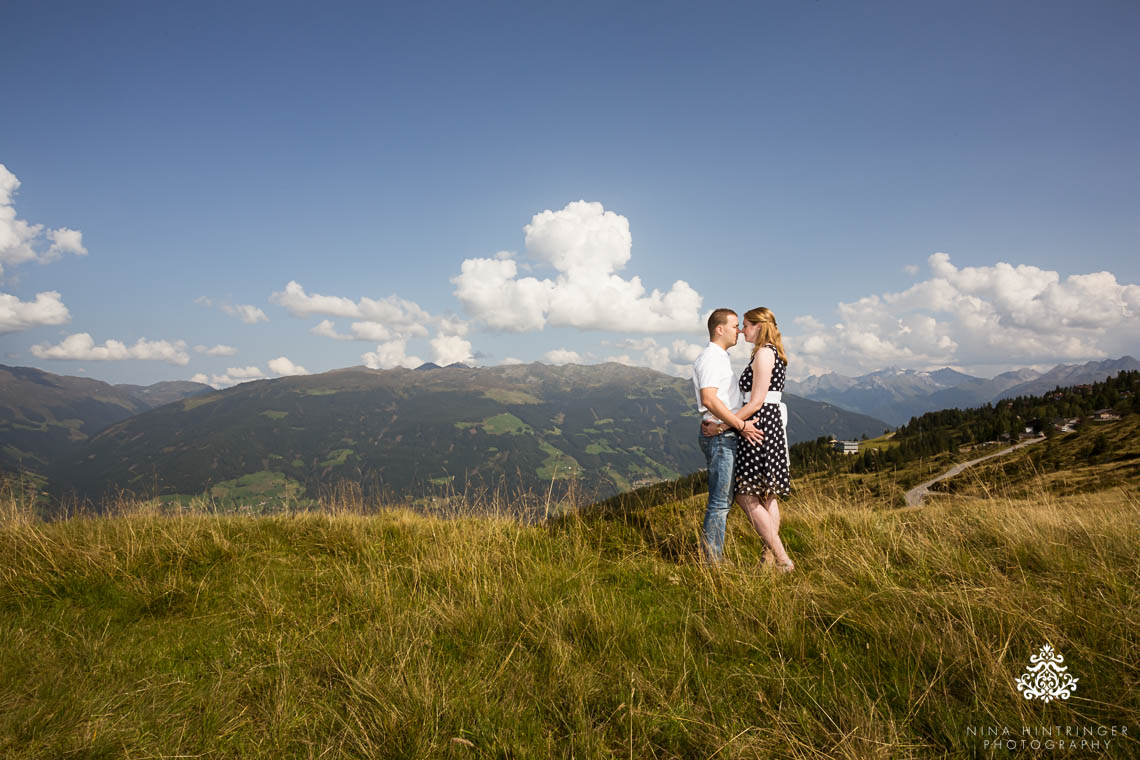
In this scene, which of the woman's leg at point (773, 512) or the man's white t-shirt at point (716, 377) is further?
the man's white t-shirt at point (716, 377)

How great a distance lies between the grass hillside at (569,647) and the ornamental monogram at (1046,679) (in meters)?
0.05

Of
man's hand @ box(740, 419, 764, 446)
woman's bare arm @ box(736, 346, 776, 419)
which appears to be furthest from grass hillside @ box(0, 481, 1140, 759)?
woman's bare arm @ box(736, 346, 776, 419)

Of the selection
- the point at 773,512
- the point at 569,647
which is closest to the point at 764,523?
the point at 773,512

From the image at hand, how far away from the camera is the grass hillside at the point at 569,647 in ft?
7.29

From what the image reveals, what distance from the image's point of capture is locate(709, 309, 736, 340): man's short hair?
16.2 ft

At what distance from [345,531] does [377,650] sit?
366 cm

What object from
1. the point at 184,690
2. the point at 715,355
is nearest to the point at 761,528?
the point at 715,355

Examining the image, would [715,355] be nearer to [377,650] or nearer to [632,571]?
[632,571]

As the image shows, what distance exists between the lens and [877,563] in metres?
4.04

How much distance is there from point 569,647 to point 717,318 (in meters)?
3.47

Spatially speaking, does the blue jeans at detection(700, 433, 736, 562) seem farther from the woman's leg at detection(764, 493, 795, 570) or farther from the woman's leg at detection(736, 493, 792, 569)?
the woman's leg at detection(764, 493, 795, 570)

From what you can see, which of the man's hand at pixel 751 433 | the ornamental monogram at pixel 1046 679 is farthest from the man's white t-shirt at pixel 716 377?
the ornamental monogram at pixel 1046 679

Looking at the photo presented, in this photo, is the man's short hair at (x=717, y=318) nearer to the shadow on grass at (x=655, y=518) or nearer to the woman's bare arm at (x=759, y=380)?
the woman's bare arm at (x=759, y=380)

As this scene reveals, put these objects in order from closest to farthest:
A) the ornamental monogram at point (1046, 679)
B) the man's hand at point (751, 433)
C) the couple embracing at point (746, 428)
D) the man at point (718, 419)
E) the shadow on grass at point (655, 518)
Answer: the ornamental monogram at point (1046, 679), the man's hand at point (751, 433), the couple embracing at point (746, 428), the man at point (718, 419), the shadow on grass at point (655, 518)
